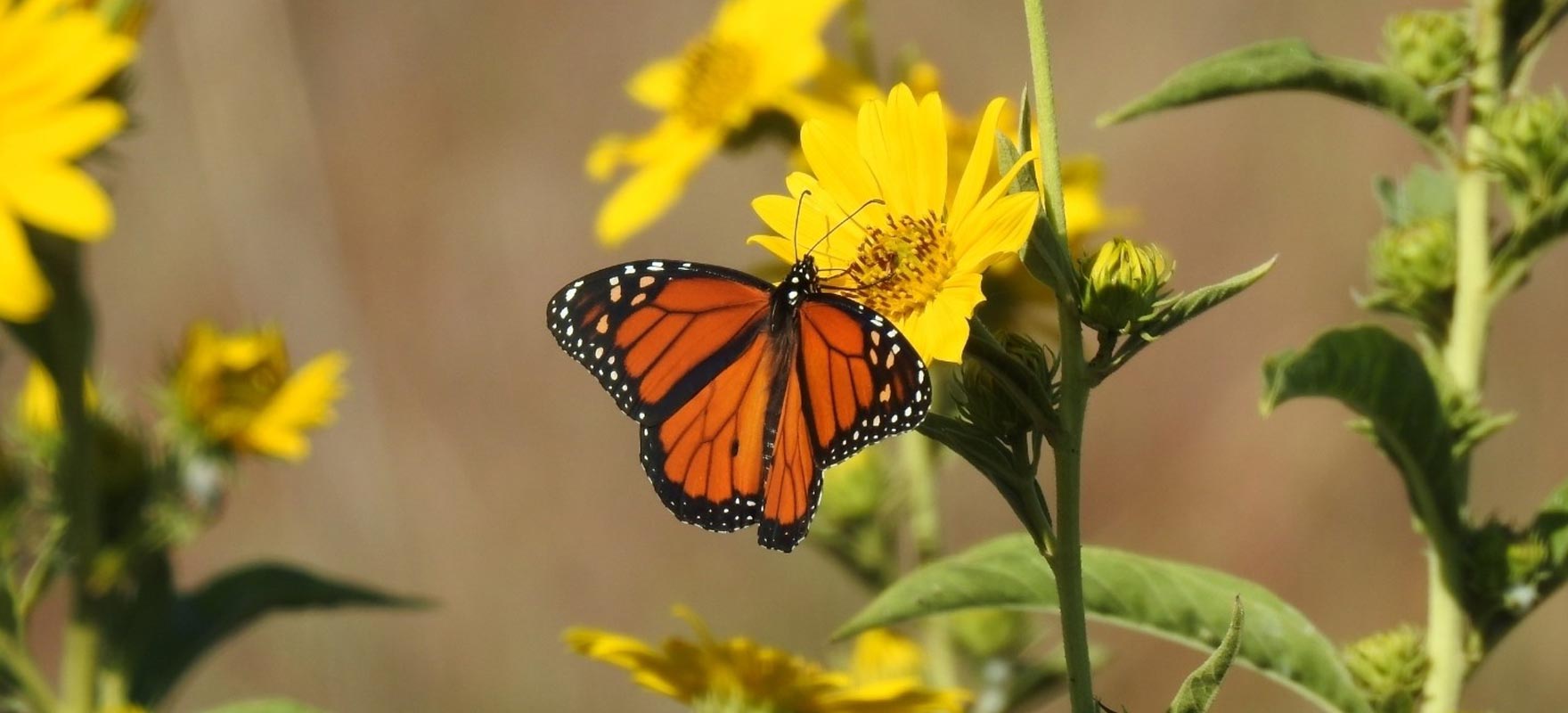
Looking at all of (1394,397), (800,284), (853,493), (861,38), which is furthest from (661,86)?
(1394,397)

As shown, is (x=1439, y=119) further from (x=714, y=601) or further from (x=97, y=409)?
(x=714, y=601)

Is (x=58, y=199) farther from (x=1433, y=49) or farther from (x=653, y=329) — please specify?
(x=1433, y=49)

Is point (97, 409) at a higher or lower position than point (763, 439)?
lower

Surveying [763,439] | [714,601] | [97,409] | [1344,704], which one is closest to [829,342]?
[763,439]

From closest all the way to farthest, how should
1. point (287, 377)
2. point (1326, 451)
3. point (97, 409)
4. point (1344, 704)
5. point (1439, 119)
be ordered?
point (1344, 704) → point (1439, 119) → point (97, 409) → point (287, 377) → point (1326, 451)

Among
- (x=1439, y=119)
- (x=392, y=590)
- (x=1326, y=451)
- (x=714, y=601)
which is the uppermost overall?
(x=1326, y=451)

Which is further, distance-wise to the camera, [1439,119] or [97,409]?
[97,409]

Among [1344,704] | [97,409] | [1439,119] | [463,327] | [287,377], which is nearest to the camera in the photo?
[1344,704]
